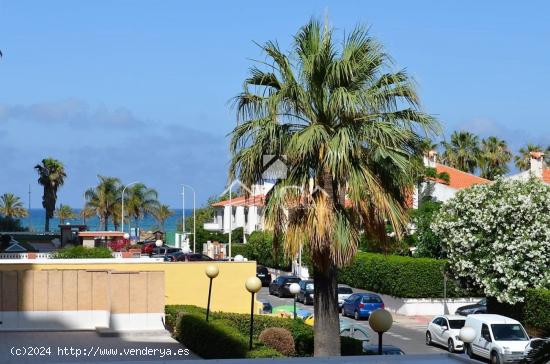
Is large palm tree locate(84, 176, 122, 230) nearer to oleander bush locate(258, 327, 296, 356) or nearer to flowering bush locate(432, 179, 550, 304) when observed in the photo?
flowering bush locate(432, 179, 550, 304)

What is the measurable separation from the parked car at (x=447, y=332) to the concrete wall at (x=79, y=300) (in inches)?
489

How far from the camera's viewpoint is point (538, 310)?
37.5 m

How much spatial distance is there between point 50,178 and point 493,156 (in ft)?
134

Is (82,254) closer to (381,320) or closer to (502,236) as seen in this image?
(502,236)

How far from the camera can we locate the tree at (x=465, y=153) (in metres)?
83.6

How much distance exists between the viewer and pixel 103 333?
82.3 feet

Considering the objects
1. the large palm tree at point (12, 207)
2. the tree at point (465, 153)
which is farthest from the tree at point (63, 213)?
the tree at point (465, 153)

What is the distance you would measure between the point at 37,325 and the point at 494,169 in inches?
2430

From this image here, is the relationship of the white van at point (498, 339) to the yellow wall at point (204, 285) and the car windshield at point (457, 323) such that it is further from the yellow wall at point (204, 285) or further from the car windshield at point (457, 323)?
the yellow wall at point (204, 285)

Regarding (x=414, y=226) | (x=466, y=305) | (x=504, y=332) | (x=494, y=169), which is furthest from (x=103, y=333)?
(x=494, y=169)

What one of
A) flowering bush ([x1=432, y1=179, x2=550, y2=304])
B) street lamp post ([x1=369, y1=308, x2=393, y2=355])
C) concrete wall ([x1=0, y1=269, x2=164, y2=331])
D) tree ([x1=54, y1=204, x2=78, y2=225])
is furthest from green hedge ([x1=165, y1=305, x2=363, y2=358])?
tree ([x1=54, y1=204, x2=78, y2=225])

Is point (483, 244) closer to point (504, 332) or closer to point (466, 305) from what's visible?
point (466, 305)

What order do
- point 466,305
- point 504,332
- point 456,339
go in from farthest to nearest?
point 466,305 < point 456,339 < point 504,332

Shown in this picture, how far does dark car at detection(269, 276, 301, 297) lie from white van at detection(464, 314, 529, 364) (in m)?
21.1
